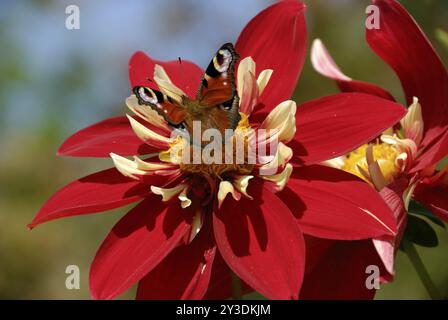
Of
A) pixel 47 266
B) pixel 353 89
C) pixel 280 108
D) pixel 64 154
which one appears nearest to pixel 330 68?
pixel 353 89

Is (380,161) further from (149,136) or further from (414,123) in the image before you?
(149,136)

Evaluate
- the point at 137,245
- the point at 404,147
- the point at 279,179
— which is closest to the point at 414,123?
the point at 404,147

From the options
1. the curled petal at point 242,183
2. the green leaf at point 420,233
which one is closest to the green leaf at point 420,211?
the green leaf at point 420,233

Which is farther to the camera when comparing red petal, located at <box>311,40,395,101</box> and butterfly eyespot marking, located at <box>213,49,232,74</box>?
red petal, located at <box>311,40,395,101</box>

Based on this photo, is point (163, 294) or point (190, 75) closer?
point (163, 294)

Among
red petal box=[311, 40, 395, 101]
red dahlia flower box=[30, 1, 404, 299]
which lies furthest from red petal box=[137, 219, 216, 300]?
red petal box=[311, 40, 395, 101]

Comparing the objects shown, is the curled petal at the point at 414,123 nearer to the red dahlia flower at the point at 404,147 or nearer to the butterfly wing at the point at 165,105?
the red dahlia flower at the point at 404,147

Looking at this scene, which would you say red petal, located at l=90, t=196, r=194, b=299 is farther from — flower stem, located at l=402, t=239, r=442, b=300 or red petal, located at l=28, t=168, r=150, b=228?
flower stem, located at l=402, t=239, r=442, b=300

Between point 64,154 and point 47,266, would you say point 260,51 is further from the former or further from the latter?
point 47,266
